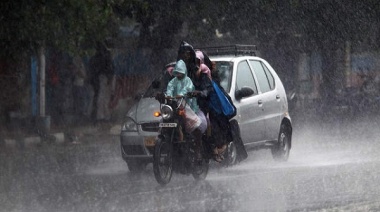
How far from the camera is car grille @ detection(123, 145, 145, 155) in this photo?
1413cm

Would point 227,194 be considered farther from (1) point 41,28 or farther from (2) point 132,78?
(2) point 132,78

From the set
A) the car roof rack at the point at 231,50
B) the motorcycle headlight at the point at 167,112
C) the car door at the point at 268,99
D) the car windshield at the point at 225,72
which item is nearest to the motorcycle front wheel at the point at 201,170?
the motorcycle headlight at the point at 167,112

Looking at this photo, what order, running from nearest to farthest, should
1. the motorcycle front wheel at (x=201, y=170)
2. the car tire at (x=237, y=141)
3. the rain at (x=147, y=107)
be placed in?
1. the rain at (x=147, y=107)
2. the motorcycle front wheel at (x=201, y=170)
3. the car tire at (x=237, y=141)

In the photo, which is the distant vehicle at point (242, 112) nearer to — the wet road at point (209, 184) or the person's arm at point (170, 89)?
the wet road at point (209, 184)

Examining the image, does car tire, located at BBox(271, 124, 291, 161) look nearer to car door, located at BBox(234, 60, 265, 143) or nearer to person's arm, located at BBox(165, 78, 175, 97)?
car door, located at BBox(234, 60, 265, 143)

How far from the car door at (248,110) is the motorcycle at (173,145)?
194 cm

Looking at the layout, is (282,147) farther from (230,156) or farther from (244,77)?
(230,156)

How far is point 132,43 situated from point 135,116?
1847cm

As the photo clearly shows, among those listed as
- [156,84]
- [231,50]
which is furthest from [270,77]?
[156,84]

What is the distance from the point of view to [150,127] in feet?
46.0

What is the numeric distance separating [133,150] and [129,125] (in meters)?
0.34

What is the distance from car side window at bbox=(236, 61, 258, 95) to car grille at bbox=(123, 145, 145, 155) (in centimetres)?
174

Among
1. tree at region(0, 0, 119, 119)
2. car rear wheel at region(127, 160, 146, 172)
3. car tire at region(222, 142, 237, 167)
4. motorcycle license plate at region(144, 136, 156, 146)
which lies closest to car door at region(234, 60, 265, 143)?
car tire at region(222, 142, 237, 167)

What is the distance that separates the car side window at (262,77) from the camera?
15.8 meters
